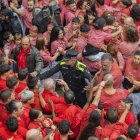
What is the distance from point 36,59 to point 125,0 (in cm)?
296

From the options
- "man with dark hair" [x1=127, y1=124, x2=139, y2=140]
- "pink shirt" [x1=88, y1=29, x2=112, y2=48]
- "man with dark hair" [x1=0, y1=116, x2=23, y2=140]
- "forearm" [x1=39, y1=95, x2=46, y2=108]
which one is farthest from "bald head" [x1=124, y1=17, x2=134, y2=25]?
"man with dark hair" [x1=0, y1=116, x2=23, y2=140]

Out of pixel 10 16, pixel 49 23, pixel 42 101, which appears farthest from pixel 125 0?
pixel 42 101

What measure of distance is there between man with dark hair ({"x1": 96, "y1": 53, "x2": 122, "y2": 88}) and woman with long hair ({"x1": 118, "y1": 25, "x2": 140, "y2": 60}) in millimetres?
739

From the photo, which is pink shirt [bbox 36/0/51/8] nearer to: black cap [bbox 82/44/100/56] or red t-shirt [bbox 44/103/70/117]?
black cap [bbox 82/44/100/56]

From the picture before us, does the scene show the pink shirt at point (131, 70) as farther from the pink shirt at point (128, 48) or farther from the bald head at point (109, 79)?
the bald head at point (109, 79)

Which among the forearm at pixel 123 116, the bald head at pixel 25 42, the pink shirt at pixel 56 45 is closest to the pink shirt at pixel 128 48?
the pink shirt at pixel 56 45

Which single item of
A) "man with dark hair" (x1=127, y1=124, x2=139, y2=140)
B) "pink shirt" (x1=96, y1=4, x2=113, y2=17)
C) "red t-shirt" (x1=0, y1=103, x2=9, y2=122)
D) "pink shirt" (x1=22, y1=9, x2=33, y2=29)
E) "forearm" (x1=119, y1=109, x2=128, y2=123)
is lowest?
"pink shirt" (x1=22, y1=9, x2=33, y2=29)

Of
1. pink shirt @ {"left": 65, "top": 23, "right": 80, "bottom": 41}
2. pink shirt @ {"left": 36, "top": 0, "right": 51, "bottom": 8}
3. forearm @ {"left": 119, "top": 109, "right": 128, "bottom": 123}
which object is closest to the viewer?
forearm @ {"left": 119, "top": 109, "right": 128, "bottom": 123}

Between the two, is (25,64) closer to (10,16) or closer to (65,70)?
(65,70)

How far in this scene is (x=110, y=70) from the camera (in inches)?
333

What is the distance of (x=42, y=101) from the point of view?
8102 mm

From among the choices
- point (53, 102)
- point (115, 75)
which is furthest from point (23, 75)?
point (115, 75)

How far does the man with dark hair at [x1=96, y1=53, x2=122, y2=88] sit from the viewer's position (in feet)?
27.2

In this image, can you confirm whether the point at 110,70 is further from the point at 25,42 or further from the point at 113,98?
the point at 25,42
